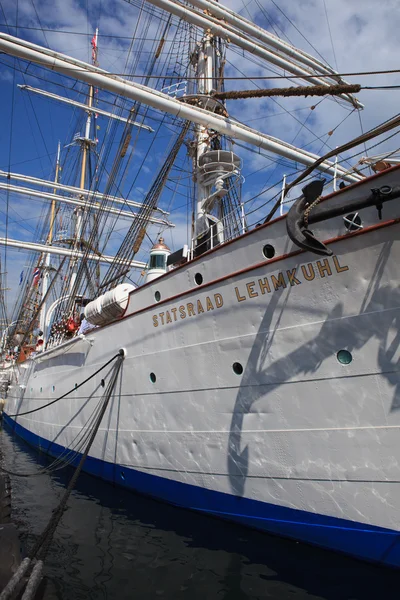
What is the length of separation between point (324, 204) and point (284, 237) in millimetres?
597

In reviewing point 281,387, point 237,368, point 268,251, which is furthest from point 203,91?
point 281,387

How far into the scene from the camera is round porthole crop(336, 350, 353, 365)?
4703mm

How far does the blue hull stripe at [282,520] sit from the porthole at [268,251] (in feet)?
10.4

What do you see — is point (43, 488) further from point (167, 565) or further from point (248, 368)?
point (248, 368)

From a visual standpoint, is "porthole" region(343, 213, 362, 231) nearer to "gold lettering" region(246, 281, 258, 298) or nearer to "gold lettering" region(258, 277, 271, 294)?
"gold lettering" region(258, 277, 271, 294)

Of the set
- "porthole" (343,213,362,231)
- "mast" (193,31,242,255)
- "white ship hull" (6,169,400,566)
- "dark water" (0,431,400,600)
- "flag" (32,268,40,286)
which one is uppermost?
"flag" (32,268,40,286)

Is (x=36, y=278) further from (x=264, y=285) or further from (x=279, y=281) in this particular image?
(x=279, y=281)

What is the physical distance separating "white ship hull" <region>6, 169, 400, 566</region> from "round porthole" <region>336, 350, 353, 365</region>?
0.04 m

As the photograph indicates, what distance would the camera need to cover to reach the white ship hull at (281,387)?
452 centimetres

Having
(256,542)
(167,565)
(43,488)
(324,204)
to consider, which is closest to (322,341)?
(324,204)

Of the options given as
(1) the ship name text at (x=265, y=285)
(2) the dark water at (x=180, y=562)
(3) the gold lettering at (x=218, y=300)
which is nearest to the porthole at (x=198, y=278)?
(1) the ship name text at (x=265, y=285)

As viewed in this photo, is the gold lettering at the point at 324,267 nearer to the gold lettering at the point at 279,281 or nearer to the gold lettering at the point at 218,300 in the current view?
the gold lettering at the point at 279,281

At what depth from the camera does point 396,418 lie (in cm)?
442

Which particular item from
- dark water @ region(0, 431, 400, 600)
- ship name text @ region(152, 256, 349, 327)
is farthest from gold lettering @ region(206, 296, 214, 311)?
dark water @ region(0, 431, 400, 600)
